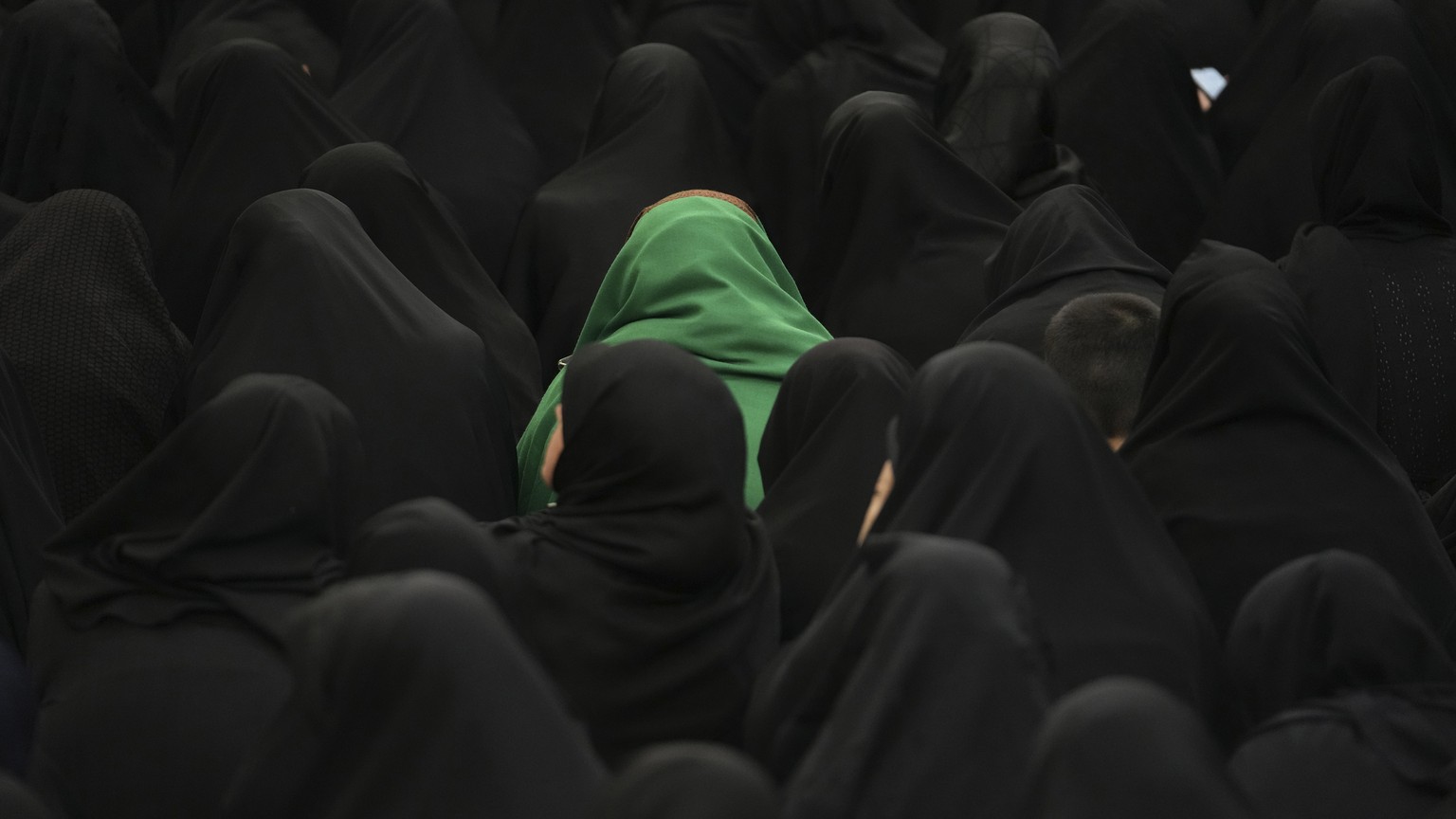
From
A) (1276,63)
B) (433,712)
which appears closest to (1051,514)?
(433,712)

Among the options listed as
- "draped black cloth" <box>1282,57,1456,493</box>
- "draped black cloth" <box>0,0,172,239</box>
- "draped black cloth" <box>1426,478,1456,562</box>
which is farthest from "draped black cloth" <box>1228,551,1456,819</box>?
"draped black cloth" <box>0,0,172,239</box>

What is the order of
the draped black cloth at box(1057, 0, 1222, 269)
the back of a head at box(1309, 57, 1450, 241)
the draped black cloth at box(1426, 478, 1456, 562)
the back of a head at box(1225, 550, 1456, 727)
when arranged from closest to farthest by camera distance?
the back of a head at box(1225, 550, 1456, 727) → the draped black cloth at box(1426, 478, 1456, 562) → the back of a head at box(1309, 57, 1450, 241) → the draped black cloth at box(1057, 0, 1222, 269)

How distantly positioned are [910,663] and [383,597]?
1.79 feet

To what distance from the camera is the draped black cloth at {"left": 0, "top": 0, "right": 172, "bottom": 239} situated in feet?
16.9

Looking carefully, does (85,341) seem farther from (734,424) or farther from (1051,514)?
(1051,514)

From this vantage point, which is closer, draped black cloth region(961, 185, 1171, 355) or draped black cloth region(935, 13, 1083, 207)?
draped black cloth region(961, 185, 1171, 355)

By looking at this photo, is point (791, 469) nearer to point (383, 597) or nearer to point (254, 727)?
point (254, 727)

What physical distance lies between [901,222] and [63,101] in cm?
209

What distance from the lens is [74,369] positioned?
3.95m

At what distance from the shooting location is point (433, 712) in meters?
2.11

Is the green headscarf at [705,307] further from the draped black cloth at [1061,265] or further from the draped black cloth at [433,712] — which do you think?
the draped black cloth at [433,712]

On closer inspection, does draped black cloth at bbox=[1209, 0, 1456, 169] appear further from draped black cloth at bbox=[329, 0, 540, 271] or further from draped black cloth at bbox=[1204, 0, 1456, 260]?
draped black cloth at bbox=[329, 0, 540, 271]

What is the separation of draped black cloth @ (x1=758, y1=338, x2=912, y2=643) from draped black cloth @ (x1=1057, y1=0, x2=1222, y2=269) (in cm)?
227

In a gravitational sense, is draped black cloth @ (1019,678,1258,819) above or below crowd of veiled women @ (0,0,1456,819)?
above
